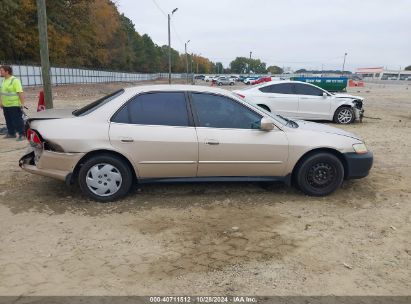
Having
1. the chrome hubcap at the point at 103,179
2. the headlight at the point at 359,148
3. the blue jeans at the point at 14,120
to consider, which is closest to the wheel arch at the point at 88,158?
the chrome hubcap at the point at 103,179

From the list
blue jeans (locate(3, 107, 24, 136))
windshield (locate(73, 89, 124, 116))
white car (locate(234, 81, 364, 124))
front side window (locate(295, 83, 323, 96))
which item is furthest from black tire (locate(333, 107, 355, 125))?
windshield (locate(73, 89, 124, 116))

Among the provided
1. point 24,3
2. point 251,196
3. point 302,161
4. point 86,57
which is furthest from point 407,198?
point 86,57

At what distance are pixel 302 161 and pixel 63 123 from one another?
3.21 m

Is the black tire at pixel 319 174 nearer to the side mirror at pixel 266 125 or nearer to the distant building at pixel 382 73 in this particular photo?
the side mirror at pixel 266 125

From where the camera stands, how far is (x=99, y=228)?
4.46 m

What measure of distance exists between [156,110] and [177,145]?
22.2 inches

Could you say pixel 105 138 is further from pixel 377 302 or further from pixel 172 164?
pixel 377 302

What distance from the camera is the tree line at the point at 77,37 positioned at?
46.3m

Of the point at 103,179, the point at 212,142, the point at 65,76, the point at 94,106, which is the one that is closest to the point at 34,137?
the point at 94,106

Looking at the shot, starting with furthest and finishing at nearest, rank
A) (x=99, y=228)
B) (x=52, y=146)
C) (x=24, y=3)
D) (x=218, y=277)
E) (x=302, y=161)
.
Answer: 1. (x=24, y=3)
2. (x=302, y=161)
3. (x=52, y=146)
4. (x=99, y=228)
5. (x=218, y=277)

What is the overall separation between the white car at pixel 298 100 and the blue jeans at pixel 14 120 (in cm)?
643

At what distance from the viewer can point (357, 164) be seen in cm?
561

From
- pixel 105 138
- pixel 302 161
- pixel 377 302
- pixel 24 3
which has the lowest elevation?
pixel 377 302

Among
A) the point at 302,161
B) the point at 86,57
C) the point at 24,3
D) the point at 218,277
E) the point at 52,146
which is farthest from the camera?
the point at 86,57
